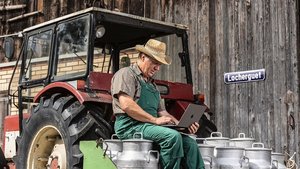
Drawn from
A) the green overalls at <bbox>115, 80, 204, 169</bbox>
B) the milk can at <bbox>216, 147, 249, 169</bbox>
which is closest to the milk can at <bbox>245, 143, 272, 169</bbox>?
the milk can at <bbox>216, 147, 249, 169</bbox>

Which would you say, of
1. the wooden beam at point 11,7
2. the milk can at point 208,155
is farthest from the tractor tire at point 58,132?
the wooden beam at point 11,7

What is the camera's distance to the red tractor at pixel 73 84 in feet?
18.0

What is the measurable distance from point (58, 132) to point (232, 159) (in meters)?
1.70

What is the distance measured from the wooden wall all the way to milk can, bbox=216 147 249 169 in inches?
125

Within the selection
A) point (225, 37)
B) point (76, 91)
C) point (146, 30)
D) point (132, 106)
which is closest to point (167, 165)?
point (132, 106)

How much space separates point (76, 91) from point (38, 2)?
767cm

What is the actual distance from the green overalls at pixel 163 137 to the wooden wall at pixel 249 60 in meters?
3.58

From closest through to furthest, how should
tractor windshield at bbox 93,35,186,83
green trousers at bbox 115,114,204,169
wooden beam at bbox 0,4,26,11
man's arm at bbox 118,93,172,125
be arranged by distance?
green trousers at bbox 115,114,204,169 → man's arm at bbox 118,93,172,125 → tractor windshield at bbox 93,35,186,83 → wooden beam at bbox 0,4,26,11

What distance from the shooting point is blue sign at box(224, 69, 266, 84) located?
8.91 meters

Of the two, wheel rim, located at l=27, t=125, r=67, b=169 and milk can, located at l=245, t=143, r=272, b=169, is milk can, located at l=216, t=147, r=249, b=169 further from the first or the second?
wheel rim, located at l=27, t=125, r=67, b=169

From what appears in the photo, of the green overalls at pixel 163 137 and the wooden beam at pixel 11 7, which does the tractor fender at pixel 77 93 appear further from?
the wooden beam at pixel 11 7

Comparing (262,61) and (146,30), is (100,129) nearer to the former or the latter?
(146,30)

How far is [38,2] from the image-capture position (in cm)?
1283

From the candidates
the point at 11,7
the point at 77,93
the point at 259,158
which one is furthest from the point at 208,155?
the point at 11,7
